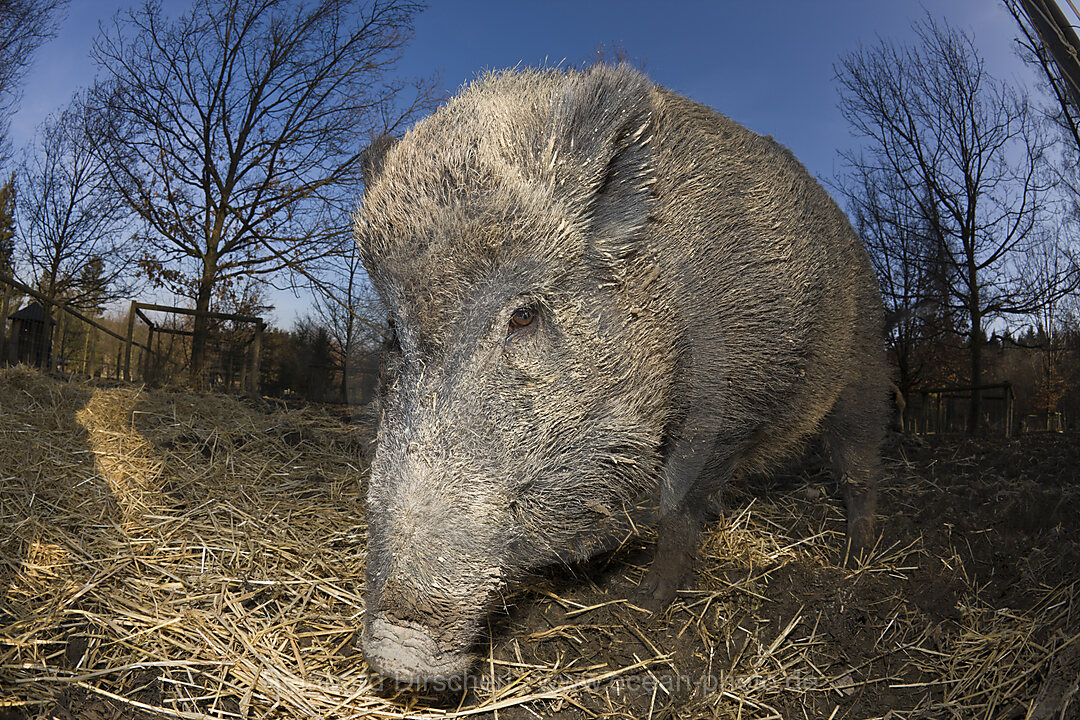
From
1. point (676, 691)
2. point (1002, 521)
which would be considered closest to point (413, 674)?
point (676, 691)

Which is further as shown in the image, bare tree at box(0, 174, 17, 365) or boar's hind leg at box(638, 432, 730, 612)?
bare tree at box(0, 174, 17, 365)

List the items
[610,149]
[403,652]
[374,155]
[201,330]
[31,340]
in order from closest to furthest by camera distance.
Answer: [403,652], [610,149], [374,155], [201,330], [31,340]

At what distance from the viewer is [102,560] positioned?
2814 mm

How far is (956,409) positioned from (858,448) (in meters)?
11.7

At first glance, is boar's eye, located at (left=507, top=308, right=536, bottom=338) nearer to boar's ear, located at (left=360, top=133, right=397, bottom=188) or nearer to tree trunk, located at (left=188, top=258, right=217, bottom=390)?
boar's ear, located at (left=360, top=133, right=397, bottom=188)

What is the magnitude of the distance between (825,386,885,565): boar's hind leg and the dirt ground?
0.17 meters

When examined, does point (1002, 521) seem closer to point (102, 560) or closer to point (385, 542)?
point (385, 542)

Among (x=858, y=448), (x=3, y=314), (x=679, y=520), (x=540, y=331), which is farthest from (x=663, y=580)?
(x=3, y=314)

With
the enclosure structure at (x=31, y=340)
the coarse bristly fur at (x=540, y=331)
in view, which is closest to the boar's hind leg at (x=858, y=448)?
the coarse bristly fur at (x=540, y=331)

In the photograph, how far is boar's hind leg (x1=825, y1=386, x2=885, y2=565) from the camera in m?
3.53

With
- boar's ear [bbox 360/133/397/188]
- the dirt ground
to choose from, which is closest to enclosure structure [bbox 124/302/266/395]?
the dirt ground

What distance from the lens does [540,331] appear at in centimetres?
197

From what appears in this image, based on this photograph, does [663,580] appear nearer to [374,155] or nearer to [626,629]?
[626,629]

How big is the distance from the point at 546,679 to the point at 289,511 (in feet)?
6.35
